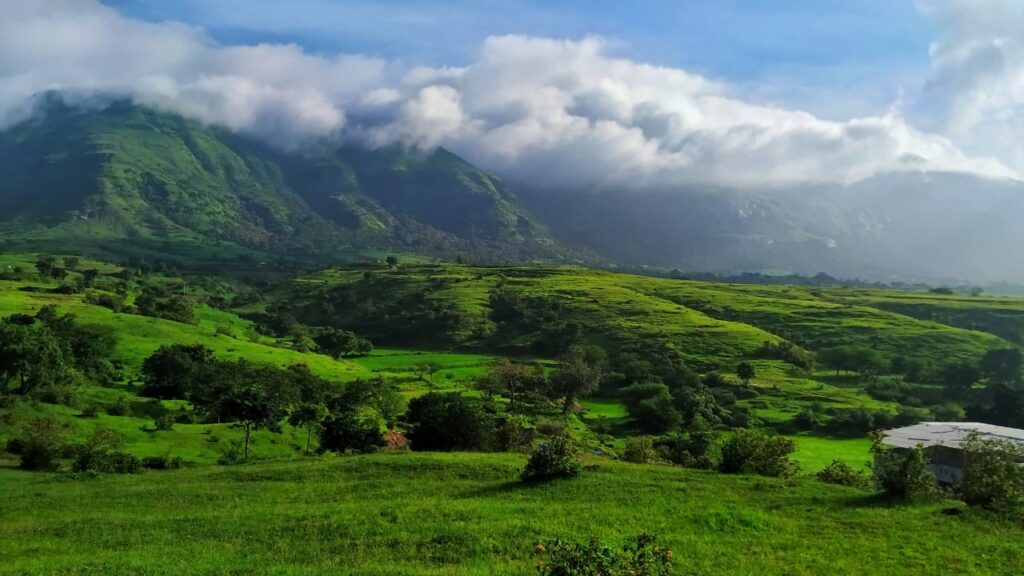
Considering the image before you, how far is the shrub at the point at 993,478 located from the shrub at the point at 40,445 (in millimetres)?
61963

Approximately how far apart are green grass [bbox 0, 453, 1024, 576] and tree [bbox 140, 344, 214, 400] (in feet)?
201

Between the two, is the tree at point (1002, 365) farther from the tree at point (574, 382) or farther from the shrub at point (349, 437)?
the shrub at point (349, 437)

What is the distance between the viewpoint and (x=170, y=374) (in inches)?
3839

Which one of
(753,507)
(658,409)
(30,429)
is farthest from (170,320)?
Result: (753,507)

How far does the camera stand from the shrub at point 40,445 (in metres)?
49.4

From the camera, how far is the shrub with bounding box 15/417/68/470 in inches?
1946

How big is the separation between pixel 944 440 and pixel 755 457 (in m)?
33.9

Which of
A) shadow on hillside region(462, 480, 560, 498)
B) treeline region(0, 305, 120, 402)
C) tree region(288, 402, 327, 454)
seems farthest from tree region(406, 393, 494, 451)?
treeline region(0, 305, 120, 402)

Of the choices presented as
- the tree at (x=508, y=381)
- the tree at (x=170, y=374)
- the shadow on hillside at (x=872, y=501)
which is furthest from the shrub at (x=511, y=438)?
the tree at (x=170, y=374)

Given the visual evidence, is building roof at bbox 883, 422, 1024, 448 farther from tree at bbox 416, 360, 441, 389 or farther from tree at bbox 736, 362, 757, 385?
tree at bbox 416, 360, 441, 389

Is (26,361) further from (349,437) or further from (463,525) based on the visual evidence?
(463,525)

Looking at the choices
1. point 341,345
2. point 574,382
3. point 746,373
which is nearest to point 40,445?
point 574,382

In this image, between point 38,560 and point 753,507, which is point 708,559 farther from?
point 38,560

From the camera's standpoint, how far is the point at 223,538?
2603 cm
